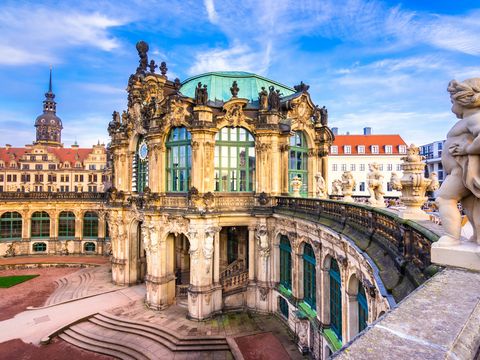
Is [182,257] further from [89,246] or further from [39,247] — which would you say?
[39,247]

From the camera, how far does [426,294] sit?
3096 millimetres

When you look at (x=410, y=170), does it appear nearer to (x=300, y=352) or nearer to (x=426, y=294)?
(x=426, y=294)

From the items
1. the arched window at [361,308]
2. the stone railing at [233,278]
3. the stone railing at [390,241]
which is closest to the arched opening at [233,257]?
the stone railing at [233,278]

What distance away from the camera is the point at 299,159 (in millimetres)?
22547

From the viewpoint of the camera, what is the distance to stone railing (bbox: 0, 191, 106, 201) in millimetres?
36281

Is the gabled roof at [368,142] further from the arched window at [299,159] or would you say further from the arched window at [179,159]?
the arched window at [179,159]

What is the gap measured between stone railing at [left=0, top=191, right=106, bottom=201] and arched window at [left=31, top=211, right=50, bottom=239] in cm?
221

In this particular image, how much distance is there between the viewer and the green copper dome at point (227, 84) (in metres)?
22.8

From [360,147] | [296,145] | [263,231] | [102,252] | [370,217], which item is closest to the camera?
[370,217]

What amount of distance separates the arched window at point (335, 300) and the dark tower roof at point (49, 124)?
107m

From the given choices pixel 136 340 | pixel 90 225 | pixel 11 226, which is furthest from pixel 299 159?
pixel 11 226

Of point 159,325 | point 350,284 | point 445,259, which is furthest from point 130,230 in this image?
point 445,259

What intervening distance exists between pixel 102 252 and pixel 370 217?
38.0m

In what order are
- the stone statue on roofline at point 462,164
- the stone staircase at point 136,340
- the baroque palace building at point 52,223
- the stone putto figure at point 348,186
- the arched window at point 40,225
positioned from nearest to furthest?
the stone statue on roofline at point 462,164 → the stone putto figure at point 348,186 → the stone staircase at point 136,340 → the baroque palace building at point 52,223 → the arched window at point 40,225
